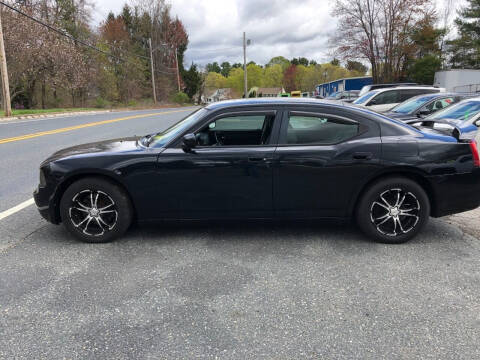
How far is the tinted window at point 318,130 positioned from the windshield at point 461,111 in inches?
165

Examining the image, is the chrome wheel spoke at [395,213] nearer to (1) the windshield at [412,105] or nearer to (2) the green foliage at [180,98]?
(1) the windshield at [412,105]

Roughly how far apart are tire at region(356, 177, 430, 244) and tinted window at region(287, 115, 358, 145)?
614mm

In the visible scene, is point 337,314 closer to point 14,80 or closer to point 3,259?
point 3,259

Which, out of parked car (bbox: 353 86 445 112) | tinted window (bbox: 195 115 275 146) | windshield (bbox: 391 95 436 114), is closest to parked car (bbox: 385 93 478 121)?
windshield (bbox: 391 95 436 114)

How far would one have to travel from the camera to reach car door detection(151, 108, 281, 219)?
374 centimetres

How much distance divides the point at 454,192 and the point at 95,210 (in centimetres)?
372

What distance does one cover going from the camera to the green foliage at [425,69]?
37562 mm

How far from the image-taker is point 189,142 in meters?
3.70

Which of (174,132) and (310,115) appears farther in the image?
(174,132)

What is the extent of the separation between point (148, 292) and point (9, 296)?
107 centimetres

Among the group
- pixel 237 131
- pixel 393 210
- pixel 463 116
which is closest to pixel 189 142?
pixel 237 131

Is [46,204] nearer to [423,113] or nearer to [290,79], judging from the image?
[423,113]

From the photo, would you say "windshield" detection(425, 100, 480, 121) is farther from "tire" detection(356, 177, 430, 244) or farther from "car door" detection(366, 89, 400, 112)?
"car door" detection(366, 89, 400, 112)

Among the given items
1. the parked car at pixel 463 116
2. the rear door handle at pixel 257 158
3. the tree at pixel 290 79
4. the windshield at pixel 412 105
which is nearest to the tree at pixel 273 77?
the tree at pixel 290 79
